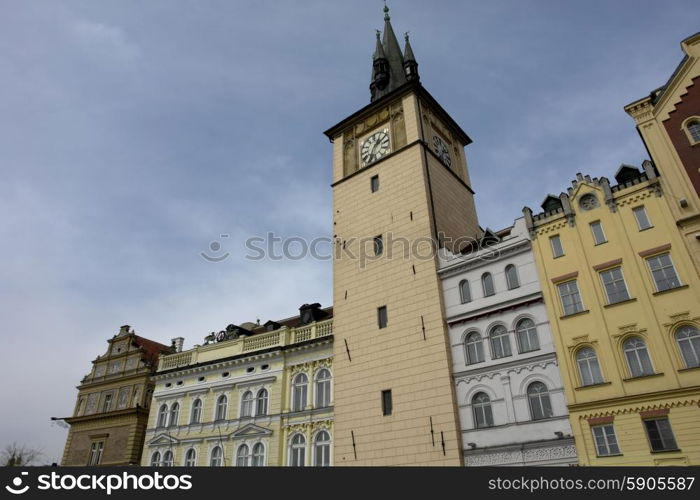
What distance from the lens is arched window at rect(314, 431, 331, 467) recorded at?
32.7 m

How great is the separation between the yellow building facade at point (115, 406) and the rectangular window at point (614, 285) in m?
40.1

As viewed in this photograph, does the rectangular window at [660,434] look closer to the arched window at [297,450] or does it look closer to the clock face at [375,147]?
the arched window at [297,450]

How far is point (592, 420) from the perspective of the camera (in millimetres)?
23109

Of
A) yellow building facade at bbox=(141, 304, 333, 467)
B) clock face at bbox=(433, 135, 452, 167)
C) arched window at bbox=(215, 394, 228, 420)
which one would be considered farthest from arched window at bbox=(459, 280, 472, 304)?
arched window at bbox=(215, 394, 228, 420)

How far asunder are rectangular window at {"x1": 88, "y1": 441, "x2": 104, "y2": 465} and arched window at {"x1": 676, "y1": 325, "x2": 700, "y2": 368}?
47.1m

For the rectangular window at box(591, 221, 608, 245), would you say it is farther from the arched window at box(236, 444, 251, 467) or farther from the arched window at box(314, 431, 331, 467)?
the arched window at box(236, 444, 251, 467)

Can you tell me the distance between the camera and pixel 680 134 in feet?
86.4

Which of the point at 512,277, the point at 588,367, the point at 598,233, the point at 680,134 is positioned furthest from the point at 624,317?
the point at 680,134

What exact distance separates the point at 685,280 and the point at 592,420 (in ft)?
26.1

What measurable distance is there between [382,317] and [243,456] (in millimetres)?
14813

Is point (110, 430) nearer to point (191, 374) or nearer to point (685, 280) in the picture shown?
point (191, 374)

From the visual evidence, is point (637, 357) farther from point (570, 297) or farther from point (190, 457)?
point (190, 457)
